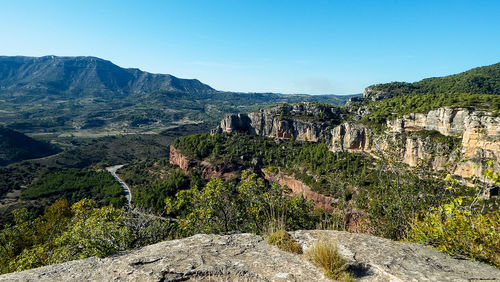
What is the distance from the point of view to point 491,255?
5.77 m

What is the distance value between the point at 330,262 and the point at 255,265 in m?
1.73

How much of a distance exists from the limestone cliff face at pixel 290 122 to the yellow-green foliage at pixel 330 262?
72751 millimetres

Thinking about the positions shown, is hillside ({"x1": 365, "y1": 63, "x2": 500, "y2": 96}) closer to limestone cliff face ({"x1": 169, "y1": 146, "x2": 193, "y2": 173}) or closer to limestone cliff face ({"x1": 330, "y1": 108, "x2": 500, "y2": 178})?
limestone cliff face ({"x1": 330, "y1": 108, "x2": 500, "y2": 178})

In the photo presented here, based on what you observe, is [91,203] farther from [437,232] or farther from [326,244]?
[437,232]

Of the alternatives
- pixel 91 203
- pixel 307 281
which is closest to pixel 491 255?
pixel 307 281

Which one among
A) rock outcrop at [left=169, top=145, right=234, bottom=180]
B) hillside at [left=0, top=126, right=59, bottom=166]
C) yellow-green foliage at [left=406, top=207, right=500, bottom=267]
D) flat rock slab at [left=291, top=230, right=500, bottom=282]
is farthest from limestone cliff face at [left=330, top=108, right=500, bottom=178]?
hillside at [left=0, top=126, right=59, bottom=166]

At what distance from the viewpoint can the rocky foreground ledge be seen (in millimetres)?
5145

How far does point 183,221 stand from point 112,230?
4060mm

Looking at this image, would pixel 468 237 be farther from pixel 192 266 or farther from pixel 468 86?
pixel 468 86

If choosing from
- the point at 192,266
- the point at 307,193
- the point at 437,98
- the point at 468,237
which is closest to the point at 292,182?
the point at 307,193

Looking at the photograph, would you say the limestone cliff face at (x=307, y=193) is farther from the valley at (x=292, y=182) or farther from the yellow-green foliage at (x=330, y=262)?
the yellow-green foliage at (x=330, y=262)

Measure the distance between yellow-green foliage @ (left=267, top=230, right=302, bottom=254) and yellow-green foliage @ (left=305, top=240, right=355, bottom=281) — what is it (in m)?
0.72

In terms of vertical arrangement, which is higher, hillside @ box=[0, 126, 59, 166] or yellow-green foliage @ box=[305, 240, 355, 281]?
yellow-green foliage @ box=[305, 240, 355, 281]

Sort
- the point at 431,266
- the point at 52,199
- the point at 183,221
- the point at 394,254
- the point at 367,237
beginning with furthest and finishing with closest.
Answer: the point at 52,199, the point at 183,221, the point at 367,237, the point at 394,254, the point at 431,266
